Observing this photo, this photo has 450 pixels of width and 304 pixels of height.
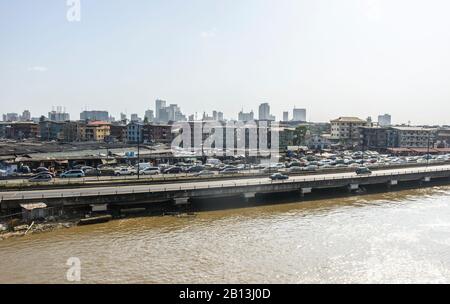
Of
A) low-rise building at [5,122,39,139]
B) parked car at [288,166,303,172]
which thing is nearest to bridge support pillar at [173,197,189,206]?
parked car at [288,166,303,172]

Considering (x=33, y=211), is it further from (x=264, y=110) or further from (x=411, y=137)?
(x=264, y=110)

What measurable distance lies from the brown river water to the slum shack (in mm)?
1326

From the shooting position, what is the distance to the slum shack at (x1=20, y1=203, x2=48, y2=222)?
15141 mm

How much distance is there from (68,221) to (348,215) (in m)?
12.8

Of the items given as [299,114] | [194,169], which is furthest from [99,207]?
[299,114]

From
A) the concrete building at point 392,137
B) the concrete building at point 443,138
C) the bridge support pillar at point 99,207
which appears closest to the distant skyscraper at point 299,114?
the concrete building at point 443,138

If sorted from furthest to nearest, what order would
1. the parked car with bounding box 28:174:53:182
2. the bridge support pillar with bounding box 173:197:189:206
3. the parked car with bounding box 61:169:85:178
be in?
1. the parked car with bounding box 61:169:85:178
2. the parked car with bounding box 28:174:53:182
3. the bridge support pillar with bounding box 173:197:189:206

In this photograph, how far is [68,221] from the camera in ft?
52.0

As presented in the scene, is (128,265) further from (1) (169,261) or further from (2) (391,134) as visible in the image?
(2) (391,134)

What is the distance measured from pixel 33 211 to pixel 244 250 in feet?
28.0

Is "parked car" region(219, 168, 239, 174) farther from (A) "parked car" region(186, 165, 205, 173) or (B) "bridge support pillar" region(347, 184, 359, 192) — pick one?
(B) "bridge support pillar" region(347, 184, 359, 192)

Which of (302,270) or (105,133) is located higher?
(105,133)

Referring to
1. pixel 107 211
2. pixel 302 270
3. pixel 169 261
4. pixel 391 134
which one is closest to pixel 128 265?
pixel 169 261

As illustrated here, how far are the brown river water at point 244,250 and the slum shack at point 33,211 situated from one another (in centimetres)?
133
